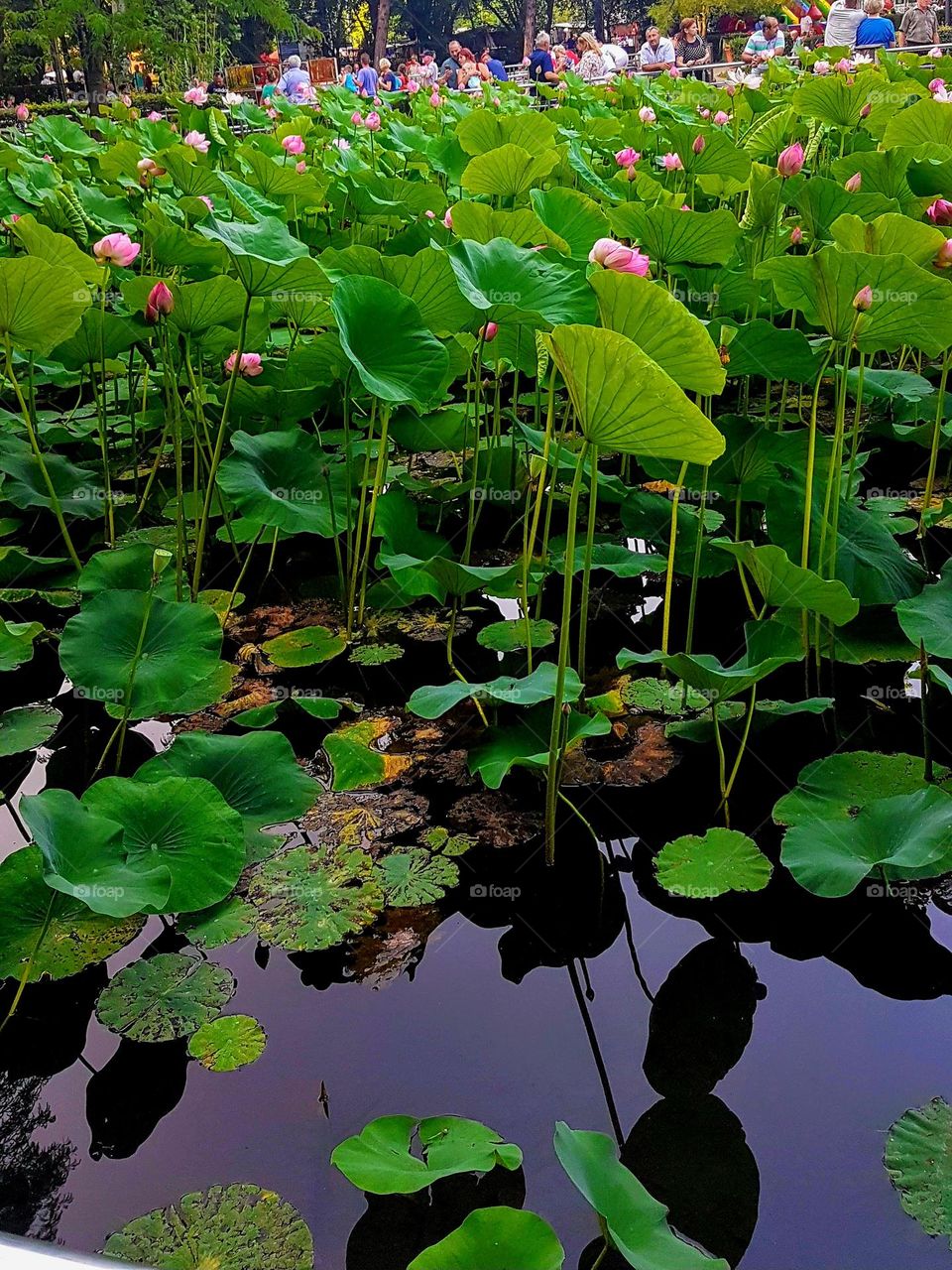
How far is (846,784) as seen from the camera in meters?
1.51

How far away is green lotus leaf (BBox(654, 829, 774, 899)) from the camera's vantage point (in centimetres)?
138

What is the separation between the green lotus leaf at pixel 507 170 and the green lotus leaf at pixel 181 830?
1.96m

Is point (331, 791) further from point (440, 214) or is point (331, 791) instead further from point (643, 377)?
point (440, 214)

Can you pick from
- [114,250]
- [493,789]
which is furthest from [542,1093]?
[114,250]

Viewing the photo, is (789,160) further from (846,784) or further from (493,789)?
(493,789)

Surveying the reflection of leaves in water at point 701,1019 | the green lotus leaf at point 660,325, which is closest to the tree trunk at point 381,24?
the green lotus leaf at point 660,325

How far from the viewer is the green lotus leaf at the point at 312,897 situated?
4.46 ft

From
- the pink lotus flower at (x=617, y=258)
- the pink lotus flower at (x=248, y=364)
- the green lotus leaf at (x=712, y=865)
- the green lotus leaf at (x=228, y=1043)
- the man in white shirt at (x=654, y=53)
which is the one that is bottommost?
the green lotus leaf at (x=228, y=1043)

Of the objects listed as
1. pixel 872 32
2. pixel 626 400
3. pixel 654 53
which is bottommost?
pixel 626 400

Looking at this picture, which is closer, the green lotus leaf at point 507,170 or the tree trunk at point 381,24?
the green lotus leaf at point 507,170

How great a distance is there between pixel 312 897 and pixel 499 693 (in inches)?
14.5

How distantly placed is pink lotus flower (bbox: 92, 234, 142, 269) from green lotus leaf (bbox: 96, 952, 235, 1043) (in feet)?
4.47

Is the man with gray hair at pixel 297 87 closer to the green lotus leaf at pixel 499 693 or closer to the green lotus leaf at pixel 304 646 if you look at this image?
the green lotus leaf at pixel 304 646

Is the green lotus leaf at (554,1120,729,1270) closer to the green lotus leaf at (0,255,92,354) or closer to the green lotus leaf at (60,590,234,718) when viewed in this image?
the green lotus leaf at (60,590,234,718)
